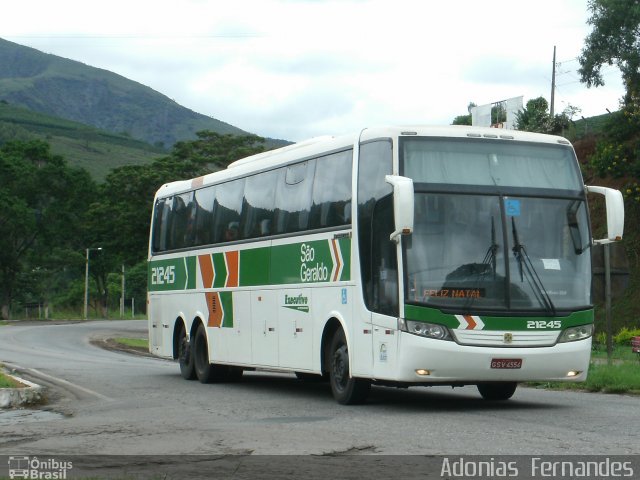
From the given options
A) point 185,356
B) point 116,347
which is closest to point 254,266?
point 185,356

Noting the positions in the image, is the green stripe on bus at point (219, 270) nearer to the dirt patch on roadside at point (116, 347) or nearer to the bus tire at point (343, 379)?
the bus tire at point (343, 379)

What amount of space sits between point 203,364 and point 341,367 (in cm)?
671

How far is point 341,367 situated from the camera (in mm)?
16781

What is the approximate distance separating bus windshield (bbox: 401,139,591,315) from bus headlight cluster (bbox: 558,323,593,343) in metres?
0.28

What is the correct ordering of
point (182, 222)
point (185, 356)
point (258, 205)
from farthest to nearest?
1. point (182, 222)
2. point (185, 356)
3. point (258, 205)

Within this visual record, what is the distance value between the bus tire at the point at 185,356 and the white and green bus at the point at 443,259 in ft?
18.9

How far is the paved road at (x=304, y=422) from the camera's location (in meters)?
11.5

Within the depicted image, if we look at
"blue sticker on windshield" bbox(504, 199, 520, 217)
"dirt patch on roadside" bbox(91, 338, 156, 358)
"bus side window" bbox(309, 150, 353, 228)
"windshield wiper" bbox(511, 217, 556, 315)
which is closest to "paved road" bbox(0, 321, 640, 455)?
"windshield wiper" bbox(511, 217, 556, 315)

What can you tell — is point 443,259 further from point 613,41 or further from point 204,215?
point 613,41

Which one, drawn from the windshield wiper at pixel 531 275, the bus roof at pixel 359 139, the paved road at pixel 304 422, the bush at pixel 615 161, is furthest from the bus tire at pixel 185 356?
the bush at pixel 615 161

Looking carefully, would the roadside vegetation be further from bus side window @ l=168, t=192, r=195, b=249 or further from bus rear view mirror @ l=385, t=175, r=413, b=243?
bus side window @ l=168, t=192, r=195, b=249

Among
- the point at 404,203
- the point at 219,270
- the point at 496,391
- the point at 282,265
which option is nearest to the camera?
the point at 404,203

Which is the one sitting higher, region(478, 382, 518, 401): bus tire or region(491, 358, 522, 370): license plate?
region(491, 358, 522, 370): license plate

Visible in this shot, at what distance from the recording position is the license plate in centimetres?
1508
